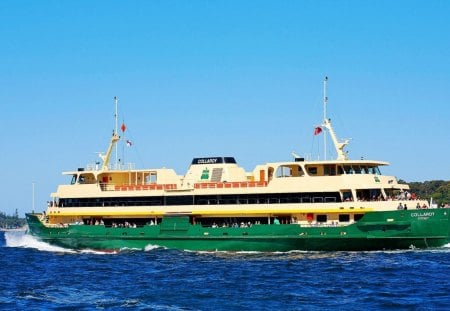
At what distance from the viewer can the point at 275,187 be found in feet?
145

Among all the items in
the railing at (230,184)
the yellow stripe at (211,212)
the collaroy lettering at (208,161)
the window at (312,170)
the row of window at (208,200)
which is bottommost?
the yellow stripe at (211,212)

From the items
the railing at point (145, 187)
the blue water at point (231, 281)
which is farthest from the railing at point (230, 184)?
the blue water at point (231, 281)

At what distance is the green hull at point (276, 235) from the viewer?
39.9 metres

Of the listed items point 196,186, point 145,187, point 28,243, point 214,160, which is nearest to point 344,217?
point 214,160

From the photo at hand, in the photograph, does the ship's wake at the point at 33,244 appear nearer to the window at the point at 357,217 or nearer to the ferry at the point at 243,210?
the ferry at the point at 243,210

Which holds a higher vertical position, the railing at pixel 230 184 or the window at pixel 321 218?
the railing at pixel 230 184

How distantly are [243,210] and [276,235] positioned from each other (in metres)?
3.28

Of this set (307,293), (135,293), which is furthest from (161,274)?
(307,293)

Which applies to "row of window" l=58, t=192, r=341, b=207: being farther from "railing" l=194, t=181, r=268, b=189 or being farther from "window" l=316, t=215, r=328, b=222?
"window" l=316, t=215, r=328, b=222

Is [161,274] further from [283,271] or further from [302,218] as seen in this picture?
[302,218]

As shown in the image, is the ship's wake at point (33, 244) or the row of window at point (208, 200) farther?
the ship's wake at point (33, 244)

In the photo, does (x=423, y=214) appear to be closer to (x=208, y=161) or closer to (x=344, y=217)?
(x=344, y=217)

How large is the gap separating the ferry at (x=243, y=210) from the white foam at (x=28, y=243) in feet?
2.03

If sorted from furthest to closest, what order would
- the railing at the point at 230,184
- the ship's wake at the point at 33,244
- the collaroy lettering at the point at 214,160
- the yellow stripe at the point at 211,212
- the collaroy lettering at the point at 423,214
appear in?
the ship's wake at the point at 33,244 < the collaroy lettering at the point at 214,160 < the railing at the point at 230,184 < the yellow stripe at the point at 211,212 < the collaroy lettering at the point at 423,214
